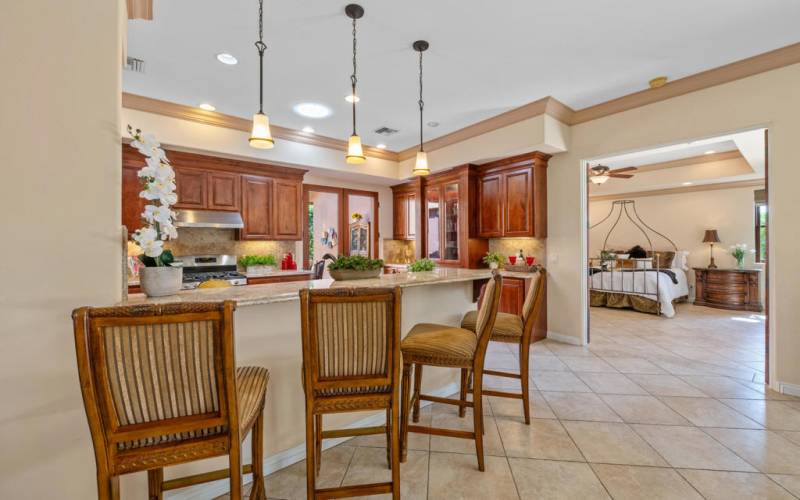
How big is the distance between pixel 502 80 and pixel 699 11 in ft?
4.83

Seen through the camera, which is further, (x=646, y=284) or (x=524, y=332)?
(x=646, y=284)

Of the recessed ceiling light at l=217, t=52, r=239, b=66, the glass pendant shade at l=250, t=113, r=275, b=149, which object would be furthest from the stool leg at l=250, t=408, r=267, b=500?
the recessed ceiling light at l=217, t=52, r=239, b=66

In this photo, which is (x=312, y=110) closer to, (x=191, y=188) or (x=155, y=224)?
(x=191, y=188)

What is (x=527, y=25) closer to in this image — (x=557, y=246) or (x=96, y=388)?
(x=557, y=246)

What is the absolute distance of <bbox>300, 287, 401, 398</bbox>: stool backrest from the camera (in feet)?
4.62

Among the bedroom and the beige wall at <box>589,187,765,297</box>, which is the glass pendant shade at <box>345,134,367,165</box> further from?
the beige wall at <box>589,187,765,297</box>

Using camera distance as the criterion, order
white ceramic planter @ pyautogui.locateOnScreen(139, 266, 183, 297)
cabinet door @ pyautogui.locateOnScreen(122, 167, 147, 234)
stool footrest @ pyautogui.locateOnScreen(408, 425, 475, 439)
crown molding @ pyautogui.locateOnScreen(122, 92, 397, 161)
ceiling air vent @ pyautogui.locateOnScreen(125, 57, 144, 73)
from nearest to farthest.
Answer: white ceramic planter @ pyautogui.locateOnScreen(139, 266, 183, 297), stool footrest @ pyautogui.locateOnScreen(408, 425, 475, 439), ceiling air vent @ pyautogui.locateOnScreen(125, 57, 144, 73), crown molding @ pyautogui.locateOnScreen(122, 92, 397, 161), cabinet door @ pyautogui.locateOnScreen(122, 167, 147, 234)

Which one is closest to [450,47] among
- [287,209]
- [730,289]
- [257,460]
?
[257,460]

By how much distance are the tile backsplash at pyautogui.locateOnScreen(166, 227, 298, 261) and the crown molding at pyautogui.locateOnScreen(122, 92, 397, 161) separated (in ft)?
4.61

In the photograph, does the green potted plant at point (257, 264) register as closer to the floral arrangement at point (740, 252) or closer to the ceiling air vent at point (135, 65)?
the ceiling air vent at point (135, 65)

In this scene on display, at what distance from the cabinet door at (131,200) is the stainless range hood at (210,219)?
15.6 inches

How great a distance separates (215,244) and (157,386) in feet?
13.6

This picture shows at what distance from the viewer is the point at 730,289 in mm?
6562

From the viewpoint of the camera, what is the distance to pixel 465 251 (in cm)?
519
